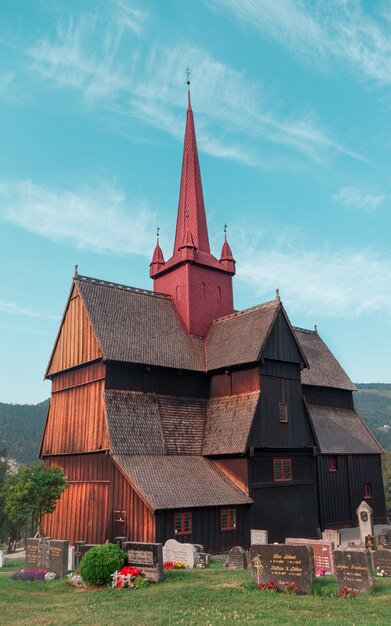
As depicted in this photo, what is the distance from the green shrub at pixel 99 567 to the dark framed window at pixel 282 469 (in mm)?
14584

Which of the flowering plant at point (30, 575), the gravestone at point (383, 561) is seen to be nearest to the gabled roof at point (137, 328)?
the flowering plant at point (30, 575)

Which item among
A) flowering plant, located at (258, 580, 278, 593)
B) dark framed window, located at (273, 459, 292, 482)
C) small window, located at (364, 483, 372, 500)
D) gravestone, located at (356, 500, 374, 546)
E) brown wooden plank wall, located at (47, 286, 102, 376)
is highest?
brown wooden plank wall, located at (47, 286, 102, 376)

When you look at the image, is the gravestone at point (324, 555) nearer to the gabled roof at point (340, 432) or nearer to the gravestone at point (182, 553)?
the gravestone at point (182, 553)

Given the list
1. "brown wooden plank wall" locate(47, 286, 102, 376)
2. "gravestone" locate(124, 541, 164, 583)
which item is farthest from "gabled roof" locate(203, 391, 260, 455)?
"gravestone" locate(124, 541, 164, 583)

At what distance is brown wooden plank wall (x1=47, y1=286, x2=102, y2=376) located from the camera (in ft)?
102

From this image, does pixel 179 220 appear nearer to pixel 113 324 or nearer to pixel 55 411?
pixel 113 324

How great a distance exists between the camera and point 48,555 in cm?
2103

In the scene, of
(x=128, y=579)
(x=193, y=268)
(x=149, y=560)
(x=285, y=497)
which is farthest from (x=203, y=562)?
(x=193, y=268)

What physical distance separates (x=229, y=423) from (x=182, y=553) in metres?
9.76

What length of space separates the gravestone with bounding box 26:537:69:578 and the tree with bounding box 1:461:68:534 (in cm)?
513

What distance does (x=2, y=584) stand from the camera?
18.8 metres

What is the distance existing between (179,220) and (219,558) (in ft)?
78.3

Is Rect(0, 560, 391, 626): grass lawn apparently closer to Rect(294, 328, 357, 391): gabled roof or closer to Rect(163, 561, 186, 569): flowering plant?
Rect(163, 561, 186, 569): flowering plant

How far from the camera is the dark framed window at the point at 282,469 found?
3012 cm
